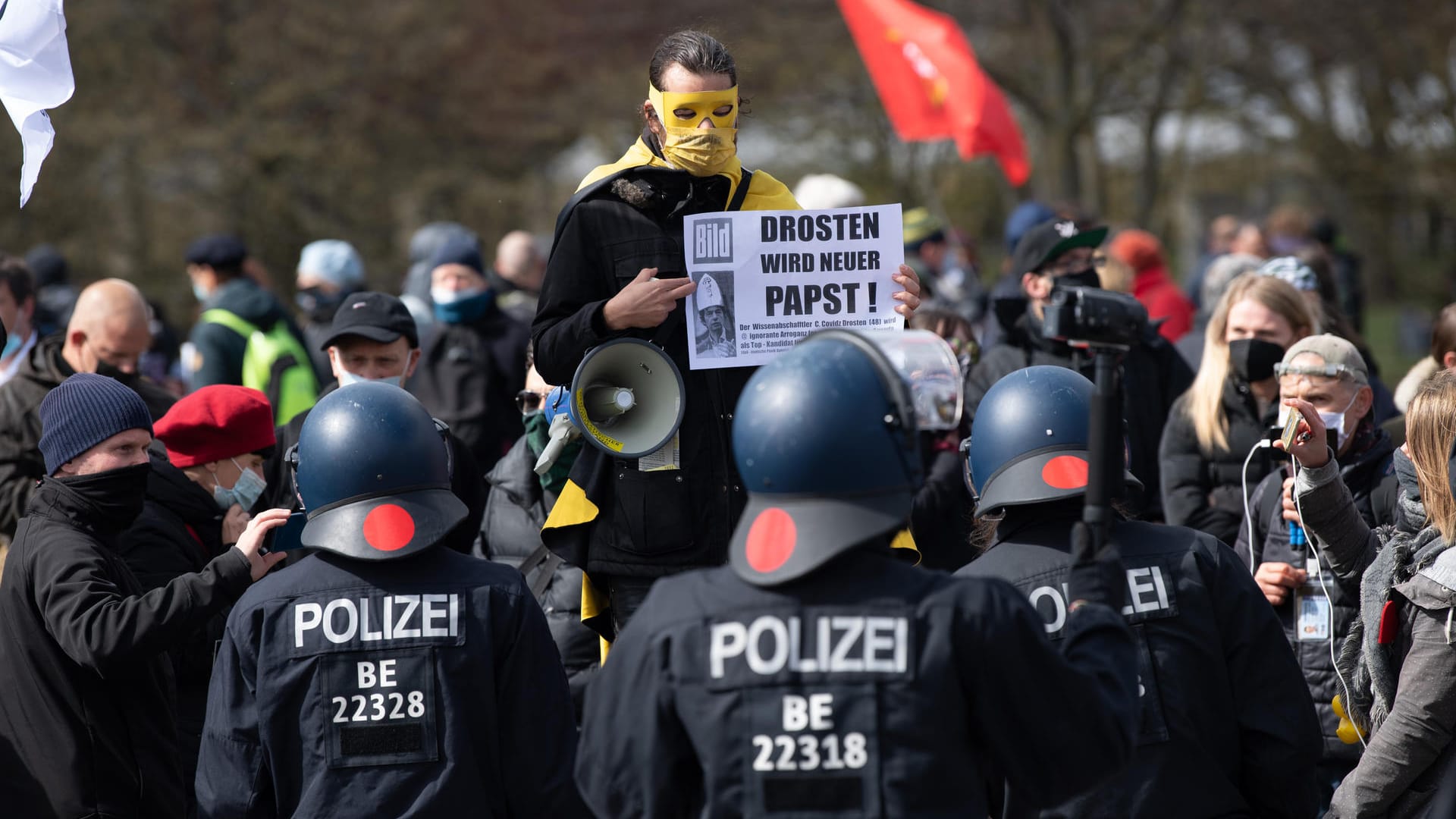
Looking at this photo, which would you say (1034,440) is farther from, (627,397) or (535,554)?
(535,554)

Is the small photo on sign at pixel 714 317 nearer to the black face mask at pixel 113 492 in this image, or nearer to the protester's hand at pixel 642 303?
the protester's hand at pixel 642 303

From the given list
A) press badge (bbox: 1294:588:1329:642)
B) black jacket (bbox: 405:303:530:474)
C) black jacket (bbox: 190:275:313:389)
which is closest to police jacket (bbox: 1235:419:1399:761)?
press badge (bbox: 1294:588:1329:642)

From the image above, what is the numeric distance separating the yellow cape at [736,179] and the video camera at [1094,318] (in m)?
1.63

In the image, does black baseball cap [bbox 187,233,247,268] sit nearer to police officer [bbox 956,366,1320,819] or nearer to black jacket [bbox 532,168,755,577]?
black jacket [bbox 532,168,755,577]

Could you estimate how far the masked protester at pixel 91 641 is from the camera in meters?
4.00

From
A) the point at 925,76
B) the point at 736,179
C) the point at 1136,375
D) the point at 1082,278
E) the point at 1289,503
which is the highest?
the point at 925,76

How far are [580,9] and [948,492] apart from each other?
17.7 metres

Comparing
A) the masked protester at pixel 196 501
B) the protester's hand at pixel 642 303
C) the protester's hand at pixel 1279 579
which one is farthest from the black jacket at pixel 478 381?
the protester's hand at pixel 1279 579

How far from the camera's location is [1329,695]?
16.4 ft

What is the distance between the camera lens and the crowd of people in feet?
8.82

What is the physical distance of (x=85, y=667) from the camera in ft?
13.5

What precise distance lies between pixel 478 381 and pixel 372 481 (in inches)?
167

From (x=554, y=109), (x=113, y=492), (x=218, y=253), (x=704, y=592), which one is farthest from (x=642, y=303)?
(x=554, y=109)

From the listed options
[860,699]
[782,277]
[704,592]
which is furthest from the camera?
[782,277]
